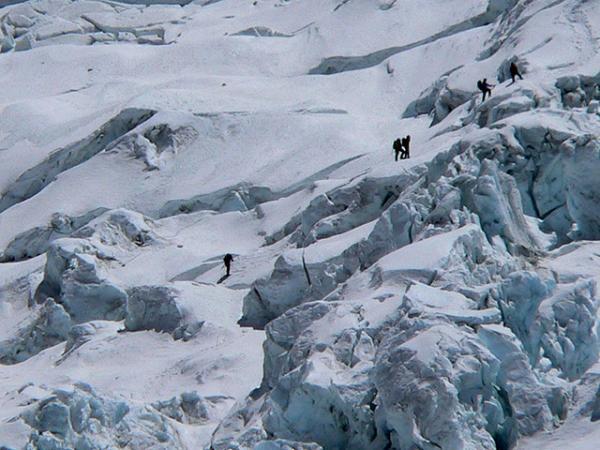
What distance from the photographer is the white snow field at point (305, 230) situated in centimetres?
2730

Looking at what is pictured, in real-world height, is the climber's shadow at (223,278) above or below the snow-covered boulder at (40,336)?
above

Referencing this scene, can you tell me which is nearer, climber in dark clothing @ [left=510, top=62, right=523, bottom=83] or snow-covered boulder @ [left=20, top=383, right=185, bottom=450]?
snow-covered boulder @ [left=20, top=383, right=185, bottom=450]

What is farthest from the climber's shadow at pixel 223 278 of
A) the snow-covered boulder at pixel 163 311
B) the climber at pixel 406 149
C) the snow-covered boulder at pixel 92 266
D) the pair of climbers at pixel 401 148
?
the climber at pixel 406 149

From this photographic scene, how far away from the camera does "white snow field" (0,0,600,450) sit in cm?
2730

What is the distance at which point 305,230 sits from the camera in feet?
142

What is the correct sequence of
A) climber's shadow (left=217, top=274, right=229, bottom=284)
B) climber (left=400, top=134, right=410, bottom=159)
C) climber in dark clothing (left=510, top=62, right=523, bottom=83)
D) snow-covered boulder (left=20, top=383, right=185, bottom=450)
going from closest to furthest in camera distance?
snow-covered boulder (left=20, top=383, right=185, bottom=450) → climber's shadow (left=217, top=274, right=229, bottom=284) → climber (left=400, top=134, right=410, bottom=159) → climber in dark clothing (left=510, top=62, right=523, bottom=83)

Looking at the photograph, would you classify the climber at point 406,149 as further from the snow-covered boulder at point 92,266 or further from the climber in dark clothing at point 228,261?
the snow-covered boulder at point 92,266

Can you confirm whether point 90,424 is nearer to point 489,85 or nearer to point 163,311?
point 163,311

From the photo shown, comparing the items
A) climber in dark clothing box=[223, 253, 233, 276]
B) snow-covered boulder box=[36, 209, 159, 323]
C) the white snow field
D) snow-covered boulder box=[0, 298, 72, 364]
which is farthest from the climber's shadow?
snow-covered boulder box=[0, 298, 72, 364]

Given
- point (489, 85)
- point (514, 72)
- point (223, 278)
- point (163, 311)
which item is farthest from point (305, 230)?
point (489, 85)

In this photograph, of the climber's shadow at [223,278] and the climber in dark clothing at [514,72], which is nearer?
the climber's shadow at [223,278]

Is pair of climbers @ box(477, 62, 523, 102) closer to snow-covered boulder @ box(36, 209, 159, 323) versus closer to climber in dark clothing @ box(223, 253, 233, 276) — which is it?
climber in dark clothing @ box(223, 253, 233, 276)

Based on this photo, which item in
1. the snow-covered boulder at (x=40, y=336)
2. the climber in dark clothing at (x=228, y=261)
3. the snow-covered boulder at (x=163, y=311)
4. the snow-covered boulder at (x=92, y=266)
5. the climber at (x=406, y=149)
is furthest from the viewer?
the climber at (x=406, y=149)

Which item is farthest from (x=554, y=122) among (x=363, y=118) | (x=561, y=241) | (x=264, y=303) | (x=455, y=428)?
(x=363, y=118)
